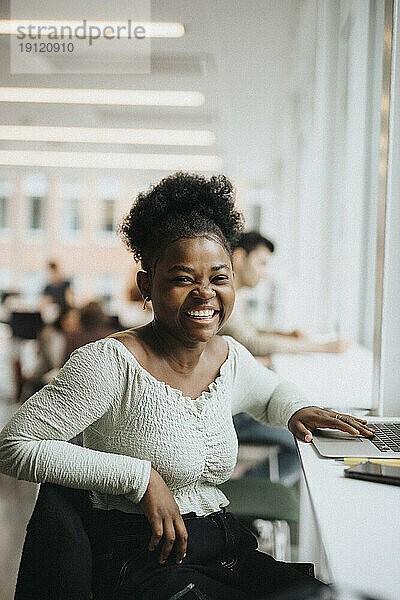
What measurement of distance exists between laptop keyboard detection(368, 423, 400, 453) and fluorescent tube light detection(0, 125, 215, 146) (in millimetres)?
2395

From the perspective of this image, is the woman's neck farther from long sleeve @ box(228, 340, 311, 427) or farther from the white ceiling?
the white ceiling

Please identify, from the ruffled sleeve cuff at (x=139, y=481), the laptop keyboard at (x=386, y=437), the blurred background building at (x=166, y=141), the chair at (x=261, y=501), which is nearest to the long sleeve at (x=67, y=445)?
the ruffled sleeve cuff at (x=139, y=481)

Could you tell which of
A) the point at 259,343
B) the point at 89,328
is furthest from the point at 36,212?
the point at 259,343

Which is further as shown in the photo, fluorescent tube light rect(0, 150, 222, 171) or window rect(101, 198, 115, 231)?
window rect(101, 198, 115, 231)

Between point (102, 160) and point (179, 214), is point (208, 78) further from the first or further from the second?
point (179, 214)

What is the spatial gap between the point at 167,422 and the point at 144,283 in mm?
282

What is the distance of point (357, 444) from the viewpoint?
122 centimetres

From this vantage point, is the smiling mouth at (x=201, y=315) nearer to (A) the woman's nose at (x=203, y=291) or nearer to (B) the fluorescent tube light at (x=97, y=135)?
(A) the woman's nose at (x=203, y=291)

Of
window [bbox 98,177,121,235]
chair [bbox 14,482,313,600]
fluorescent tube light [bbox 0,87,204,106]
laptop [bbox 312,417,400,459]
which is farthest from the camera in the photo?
window [bbox 98,177,121,235]

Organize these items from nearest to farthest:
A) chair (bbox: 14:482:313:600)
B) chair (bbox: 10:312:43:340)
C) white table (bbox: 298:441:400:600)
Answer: white table (bbox: 298:441:400:600), chair (bbox: 14:482:313:600), chair (bbox: 10:312:43:340)

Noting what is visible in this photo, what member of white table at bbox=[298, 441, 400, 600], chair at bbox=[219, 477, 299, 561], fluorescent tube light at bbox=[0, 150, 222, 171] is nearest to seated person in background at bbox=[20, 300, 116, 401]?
fluorescent tube light at bbox=[0, 150, 222, 171]

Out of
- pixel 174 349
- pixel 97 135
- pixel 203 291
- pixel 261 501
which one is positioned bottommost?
pixel 261 501

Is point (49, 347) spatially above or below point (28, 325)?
below

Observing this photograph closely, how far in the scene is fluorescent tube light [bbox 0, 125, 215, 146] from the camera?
10.6 ft
